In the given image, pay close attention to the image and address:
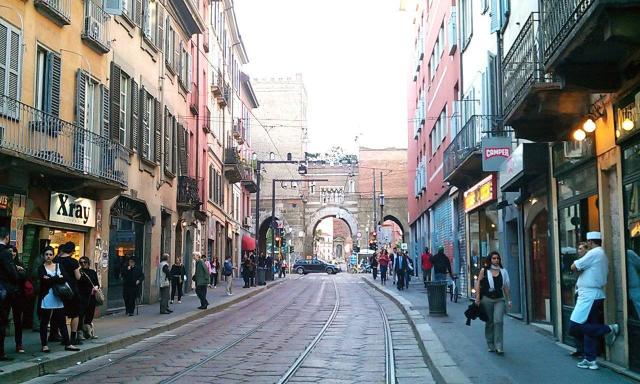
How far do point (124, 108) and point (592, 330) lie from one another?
15.8 m

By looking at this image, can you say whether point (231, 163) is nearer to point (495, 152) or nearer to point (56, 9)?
point (56, 9)

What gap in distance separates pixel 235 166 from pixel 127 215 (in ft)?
75.5

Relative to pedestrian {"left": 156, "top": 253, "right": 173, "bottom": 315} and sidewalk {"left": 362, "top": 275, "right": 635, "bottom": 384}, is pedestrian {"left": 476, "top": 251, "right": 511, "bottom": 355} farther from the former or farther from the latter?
pedestrian {"left": 156, "top": 253, "right": 173, "bottom": 315}

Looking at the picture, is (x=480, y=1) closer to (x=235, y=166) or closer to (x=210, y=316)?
(x=210, y=316)

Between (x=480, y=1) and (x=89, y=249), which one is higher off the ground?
(x=480, y=1)

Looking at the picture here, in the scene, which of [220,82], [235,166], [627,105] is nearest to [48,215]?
[627,105]

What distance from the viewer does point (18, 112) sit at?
14.3m

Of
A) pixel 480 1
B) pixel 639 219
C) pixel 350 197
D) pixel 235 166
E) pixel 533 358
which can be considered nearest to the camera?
pixel 639 219

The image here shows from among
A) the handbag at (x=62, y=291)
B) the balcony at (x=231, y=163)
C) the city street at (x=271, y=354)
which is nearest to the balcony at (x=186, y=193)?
the city street at (x=271, y=354)

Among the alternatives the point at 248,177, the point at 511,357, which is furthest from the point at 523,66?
the point at 248,177

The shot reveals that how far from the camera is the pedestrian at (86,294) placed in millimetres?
13322

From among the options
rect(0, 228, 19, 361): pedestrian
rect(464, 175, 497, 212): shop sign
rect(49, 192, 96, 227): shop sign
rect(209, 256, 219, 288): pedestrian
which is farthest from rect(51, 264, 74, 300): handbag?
rect(209, 256, 219, 288): pedestrian

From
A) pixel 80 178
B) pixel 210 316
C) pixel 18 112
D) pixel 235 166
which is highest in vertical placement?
pixel 235 166

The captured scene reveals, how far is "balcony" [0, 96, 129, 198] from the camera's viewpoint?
14.0m
